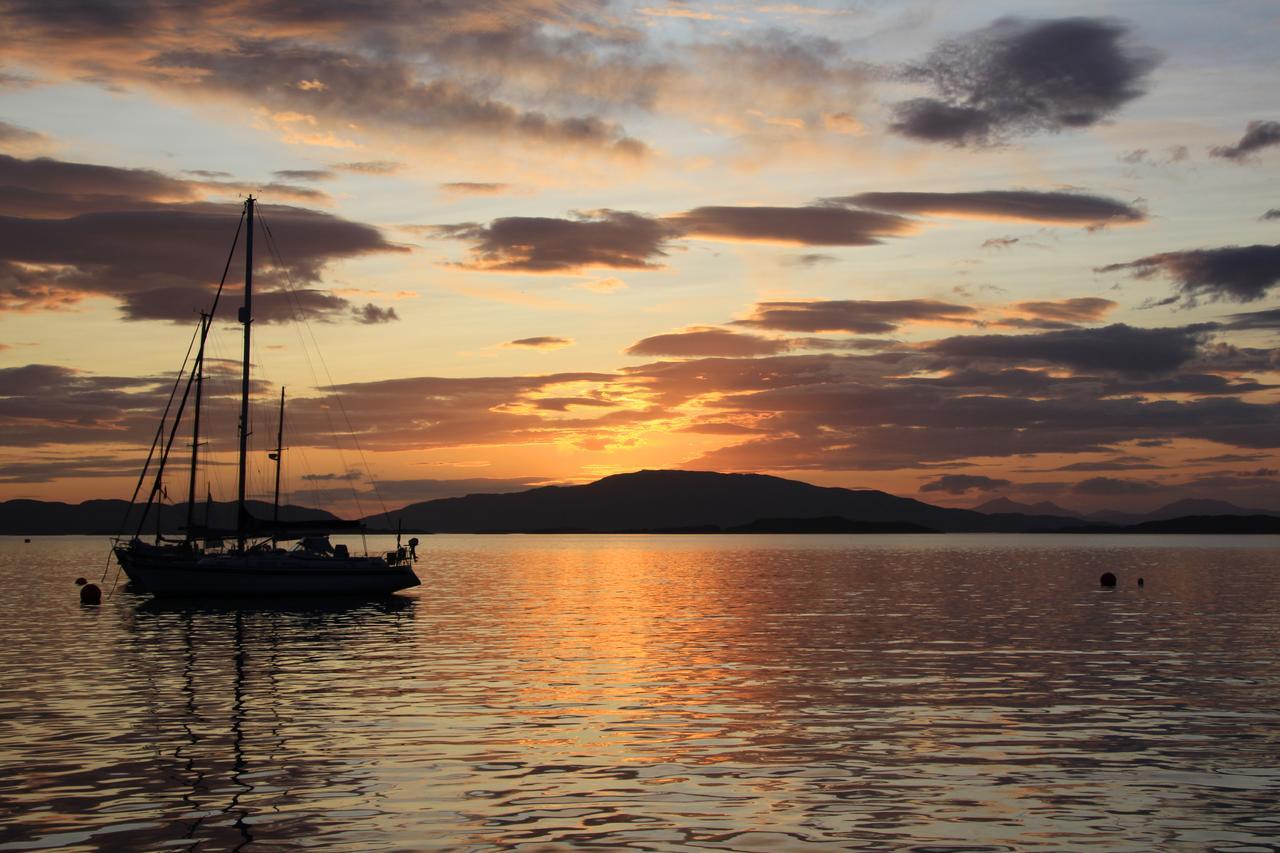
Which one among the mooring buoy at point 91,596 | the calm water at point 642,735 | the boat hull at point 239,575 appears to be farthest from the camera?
the mooring buoy at point 91,596

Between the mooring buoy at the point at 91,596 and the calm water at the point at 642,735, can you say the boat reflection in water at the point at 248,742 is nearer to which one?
the calm water at the point at 642,735

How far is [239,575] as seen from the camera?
7638 cm

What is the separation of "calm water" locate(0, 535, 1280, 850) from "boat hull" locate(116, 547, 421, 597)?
12.0m

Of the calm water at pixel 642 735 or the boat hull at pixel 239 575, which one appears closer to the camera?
the calm water at pixel 642 735

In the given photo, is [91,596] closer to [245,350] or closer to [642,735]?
[245,350]

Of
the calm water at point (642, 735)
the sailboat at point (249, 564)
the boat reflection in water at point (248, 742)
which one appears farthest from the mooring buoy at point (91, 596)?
the boat reflection in water at point (248, 742)

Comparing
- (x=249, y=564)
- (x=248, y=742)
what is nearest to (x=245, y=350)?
(x=249, y=564)

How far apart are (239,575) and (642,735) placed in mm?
53838

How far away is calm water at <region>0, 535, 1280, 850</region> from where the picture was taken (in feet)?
64.6

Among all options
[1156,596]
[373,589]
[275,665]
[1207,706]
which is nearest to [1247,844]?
[1207,706]

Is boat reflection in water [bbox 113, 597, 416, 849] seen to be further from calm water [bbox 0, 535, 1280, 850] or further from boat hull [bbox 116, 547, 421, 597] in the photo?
boat hull [bbox 116, 547, 421, 597]

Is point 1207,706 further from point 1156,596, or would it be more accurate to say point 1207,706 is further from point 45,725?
point 1156,596

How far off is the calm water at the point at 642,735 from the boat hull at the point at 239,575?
39.5ft

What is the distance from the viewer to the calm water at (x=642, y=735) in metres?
19.7
